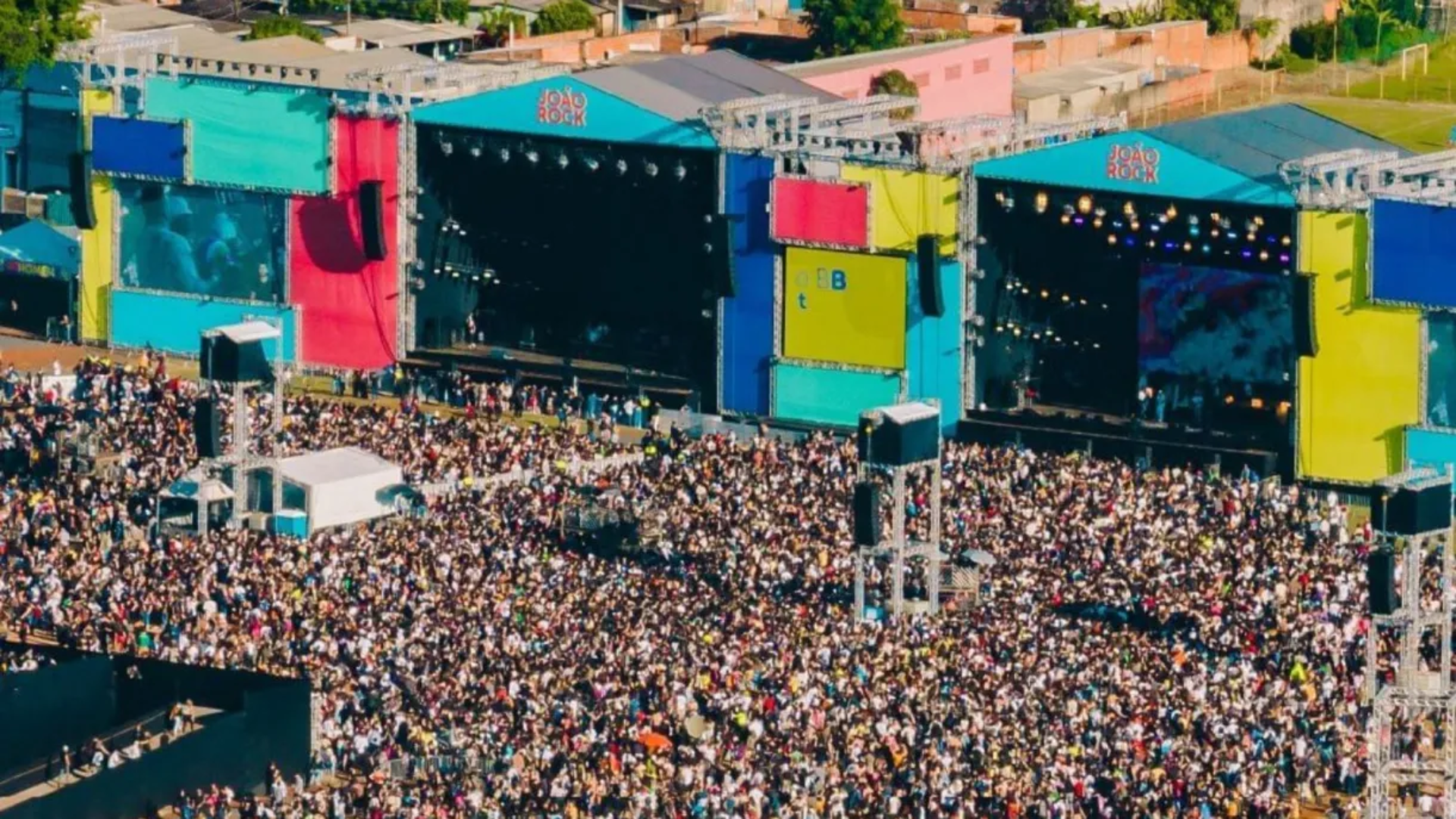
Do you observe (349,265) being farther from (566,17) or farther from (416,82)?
(566,17)

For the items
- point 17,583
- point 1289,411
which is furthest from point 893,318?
point 17,583

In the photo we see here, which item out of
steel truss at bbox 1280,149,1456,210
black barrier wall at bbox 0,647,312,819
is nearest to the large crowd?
black barrier wall at bbox 0,647,312,819

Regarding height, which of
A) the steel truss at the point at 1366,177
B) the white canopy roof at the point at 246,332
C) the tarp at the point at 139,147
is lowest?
the white canopy roof at the point at 246,332

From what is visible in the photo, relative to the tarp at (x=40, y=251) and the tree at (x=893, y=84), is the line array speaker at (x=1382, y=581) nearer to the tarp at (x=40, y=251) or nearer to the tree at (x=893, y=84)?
the tarp at (x=40, y=251)

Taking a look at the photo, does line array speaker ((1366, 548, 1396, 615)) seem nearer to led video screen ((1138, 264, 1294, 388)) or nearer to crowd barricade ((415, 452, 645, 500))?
led video screen ((1138, 264, 1294, 388))

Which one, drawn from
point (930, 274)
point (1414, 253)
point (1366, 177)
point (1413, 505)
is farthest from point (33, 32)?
point (1413, 505)

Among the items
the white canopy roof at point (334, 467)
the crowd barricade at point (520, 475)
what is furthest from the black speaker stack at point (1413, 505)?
the white canopy roof at point (334, 467)
